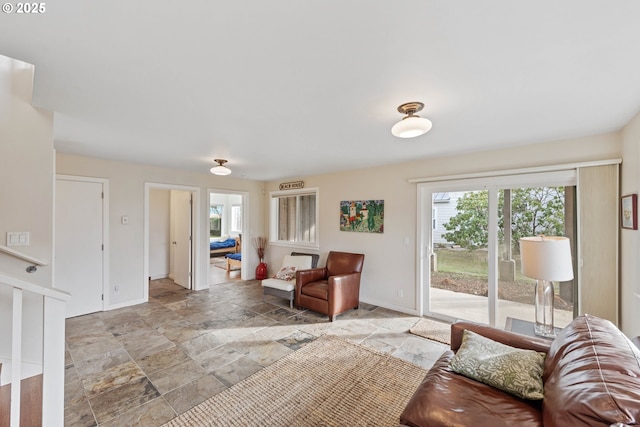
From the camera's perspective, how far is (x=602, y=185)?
253 cm

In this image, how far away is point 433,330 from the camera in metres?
3.26

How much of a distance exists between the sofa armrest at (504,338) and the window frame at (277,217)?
3335 mm

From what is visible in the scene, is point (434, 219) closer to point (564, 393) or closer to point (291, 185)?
point (564, 393)

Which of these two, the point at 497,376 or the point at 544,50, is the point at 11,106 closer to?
the point at 544,50

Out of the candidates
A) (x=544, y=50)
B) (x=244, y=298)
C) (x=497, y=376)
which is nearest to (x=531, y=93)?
(x=544, y=50)

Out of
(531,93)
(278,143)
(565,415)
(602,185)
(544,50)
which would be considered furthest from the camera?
(278,143)

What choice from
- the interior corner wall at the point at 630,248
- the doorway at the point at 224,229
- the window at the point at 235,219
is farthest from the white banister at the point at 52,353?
the window at the point at 235,219

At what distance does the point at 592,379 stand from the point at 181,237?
19.3 feet

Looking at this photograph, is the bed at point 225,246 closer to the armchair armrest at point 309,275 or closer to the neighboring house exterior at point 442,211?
the armchair armrest at point 309,275

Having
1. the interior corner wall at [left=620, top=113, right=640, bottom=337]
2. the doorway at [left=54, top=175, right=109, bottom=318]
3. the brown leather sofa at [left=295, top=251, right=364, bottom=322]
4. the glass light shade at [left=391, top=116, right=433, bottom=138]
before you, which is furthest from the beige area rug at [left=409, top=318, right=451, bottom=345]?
the doorway at [left=54, top=175, right=109, bottom=318]

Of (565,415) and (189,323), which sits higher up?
(565,415)

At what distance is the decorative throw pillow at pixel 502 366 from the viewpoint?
4.33 ft

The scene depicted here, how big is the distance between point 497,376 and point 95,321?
4.54 m

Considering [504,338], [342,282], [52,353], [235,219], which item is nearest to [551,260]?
[504,338]
